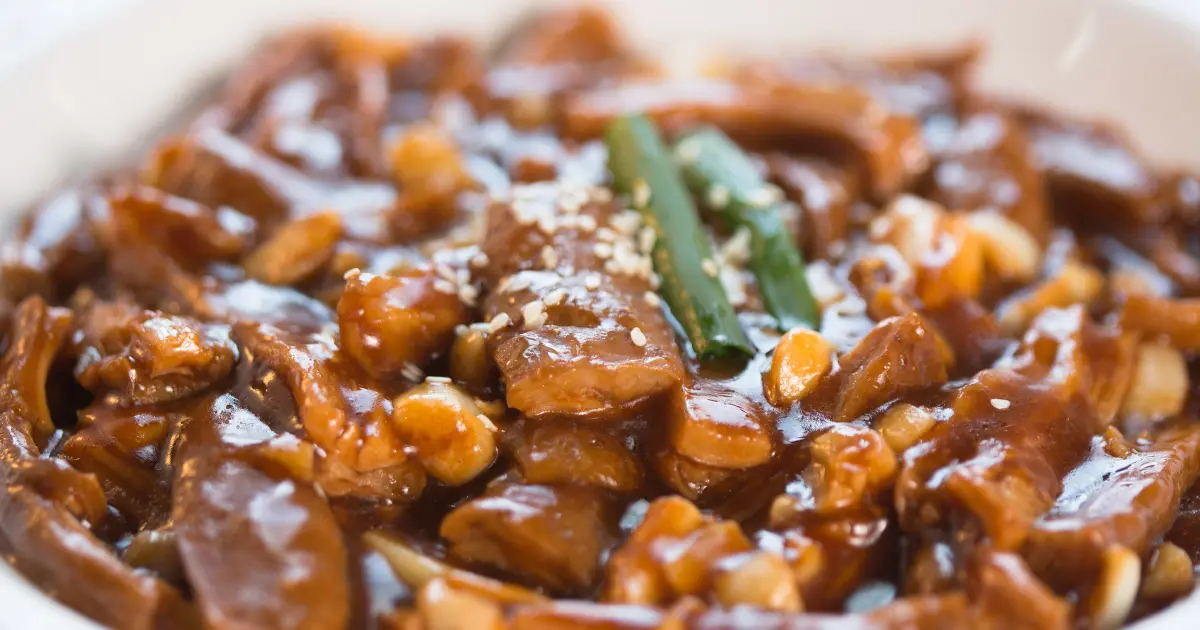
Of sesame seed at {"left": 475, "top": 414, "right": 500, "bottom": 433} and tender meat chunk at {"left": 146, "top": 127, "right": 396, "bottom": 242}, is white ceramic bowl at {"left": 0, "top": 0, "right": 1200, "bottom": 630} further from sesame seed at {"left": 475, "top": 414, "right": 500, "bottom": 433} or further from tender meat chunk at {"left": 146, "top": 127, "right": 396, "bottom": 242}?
sesame seed at {"left": 475, "top": 414, "right": 500, "bottom": 433}

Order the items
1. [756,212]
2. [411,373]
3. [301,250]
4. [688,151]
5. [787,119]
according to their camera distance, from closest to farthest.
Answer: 1. [411,373]
2. [301,250]
3. [756,212]
4. [688,151]
5. [787,119]

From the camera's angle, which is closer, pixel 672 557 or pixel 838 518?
pixel 672 557

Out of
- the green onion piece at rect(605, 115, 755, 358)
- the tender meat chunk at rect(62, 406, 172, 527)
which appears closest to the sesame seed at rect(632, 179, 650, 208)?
the green onion piece at rect(605, 115, 755, 358)

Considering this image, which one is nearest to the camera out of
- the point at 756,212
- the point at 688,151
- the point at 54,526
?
the point at 54,526

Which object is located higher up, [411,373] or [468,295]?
[468,295]

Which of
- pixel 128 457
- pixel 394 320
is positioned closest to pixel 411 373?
pixel 394 320

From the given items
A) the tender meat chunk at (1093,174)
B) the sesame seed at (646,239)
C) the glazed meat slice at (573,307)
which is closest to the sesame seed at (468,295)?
the glazed meat slice at (573,307)

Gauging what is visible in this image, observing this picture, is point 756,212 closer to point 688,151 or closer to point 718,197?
point 718,197
